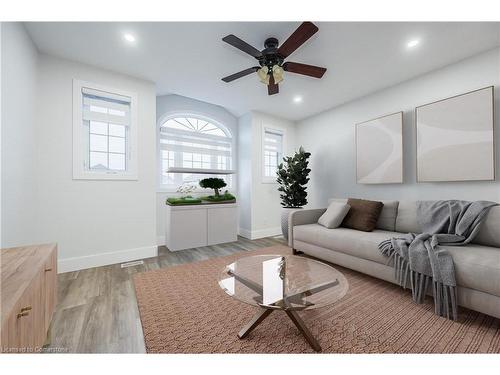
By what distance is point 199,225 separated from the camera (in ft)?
11.5

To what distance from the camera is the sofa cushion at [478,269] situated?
1.34m

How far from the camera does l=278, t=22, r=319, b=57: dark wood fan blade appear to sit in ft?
5.20

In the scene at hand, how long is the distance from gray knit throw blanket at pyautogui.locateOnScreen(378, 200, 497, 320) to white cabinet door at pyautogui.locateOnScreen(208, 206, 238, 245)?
2518mm

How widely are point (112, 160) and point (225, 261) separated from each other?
2.11 metres

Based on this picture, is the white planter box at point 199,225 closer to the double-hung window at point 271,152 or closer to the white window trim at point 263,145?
the white window trim at point 263,145

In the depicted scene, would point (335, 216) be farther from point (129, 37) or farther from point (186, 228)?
point (129, 37)

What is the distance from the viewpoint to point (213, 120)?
4270 millimetres

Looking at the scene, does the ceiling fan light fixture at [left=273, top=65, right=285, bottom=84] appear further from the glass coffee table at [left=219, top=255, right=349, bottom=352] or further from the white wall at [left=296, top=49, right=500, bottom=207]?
the white wall at [left=296, top=49, right=500, bottom=207]

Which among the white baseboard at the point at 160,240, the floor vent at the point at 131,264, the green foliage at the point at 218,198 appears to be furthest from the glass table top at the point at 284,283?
the white baseboard at the point at 160,240

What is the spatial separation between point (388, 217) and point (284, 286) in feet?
6.40

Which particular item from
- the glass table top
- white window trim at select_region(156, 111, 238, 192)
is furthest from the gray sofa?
white window trim at select_region(156, 111, 238, 192)

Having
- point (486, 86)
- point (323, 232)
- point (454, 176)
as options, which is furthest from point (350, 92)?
point (323, 232)

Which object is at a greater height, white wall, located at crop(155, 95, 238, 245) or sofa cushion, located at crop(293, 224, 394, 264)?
white wall, located at crop(155, 95, 238, 245)
